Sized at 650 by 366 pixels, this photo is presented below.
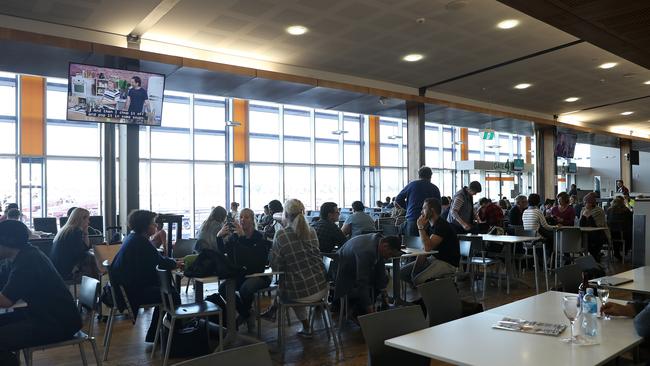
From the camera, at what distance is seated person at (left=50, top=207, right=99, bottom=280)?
5098mm

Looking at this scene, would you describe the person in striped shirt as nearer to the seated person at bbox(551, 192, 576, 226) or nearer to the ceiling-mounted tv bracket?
the seated person at bbox(551, 192, 576, 226)

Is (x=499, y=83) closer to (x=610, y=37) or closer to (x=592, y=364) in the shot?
(x=610, y=37)

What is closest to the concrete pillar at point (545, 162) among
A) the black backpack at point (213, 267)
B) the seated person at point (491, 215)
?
the seated person at point (491, 215)

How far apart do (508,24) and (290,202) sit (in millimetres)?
4023

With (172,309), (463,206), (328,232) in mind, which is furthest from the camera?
(463,206)

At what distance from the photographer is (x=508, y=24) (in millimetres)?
6414

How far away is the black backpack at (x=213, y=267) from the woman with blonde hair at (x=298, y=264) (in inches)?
16.8

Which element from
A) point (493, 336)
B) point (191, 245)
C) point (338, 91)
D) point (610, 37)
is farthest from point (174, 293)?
point (338, 91)

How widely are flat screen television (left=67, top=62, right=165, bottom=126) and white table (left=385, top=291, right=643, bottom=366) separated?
5406 mm

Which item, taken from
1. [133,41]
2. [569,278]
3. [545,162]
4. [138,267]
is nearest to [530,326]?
[569,278]

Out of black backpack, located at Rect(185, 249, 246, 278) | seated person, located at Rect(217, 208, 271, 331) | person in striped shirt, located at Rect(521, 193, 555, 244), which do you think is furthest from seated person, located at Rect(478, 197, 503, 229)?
black backpack, located at Rect(185, 249, 246, 278)

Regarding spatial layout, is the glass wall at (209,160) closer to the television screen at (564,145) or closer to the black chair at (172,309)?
the black chair at (172,309)

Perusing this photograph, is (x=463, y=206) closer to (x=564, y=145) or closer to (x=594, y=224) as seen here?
(x=594, y=224)

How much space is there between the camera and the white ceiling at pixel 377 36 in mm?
5652
